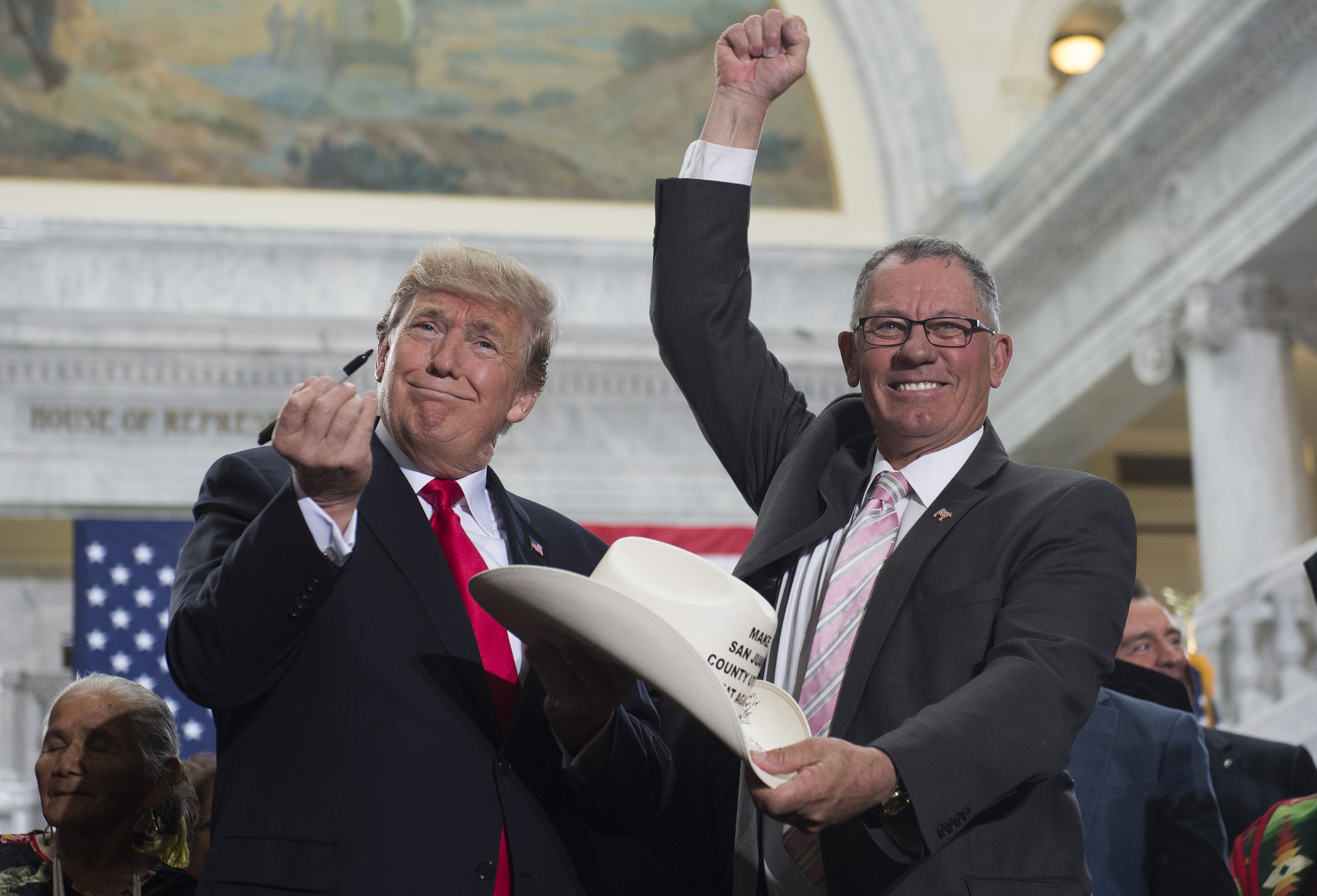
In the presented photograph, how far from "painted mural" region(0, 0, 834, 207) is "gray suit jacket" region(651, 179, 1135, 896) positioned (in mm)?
10967

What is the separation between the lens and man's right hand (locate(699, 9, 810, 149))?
8.42ft

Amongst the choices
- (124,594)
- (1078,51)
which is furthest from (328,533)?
(1078,51)

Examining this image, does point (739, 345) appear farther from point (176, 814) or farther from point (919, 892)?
point (176, 814)

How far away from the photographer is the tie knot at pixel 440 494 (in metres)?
2.34

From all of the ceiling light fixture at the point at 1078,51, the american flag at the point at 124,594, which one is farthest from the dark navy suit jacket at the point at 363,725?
the ceiling light fixture at the point at 1078,51

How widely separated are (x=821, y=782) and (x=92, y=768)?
210cm

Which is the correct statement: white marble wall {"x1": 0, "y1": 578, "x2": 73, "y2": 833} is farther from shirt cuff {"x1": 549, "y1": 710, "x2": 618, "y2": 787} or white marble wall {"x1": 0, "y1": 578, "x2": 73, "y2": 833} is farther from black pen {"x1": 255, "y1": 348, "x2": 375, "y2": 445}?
shirt cuff {"x1": 549, "y1": 710, "x2": 618, "y2": 787}

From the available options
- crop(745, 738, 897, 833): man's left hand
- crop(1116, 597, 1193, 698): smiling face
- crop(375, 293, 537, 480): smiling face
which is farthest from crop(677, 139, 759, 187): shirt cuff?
crop(1116, 597, 1193, 698): smiling face

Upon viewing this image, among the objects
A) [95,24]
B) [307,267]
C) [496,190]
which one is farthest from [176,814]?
[95,24]

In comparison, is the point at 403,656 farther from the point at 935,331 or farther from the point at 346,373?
the point at 935,331

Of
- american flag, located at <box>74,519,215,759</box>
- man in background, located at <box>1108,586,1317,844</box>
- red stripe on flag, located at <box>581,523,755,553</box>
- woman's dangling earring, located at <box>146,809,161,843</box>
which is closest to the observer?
woman's dangling earring, located at <box>146,809,161,843</box>

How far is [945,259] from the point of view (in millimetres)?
2445

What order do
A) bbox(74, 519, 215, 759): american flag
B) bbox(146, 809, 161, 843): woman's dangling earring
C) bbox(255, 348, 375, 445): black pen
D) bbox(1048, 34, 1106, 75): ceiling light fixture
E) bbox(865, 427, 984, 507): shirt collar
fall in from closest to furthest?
bbox(255, 348, 375, 445): black pen → bbox(865, 427, 984, 507): shirt collar → bbox(146, 809, 161, 843): woman's dangling earring → bbox(74, 519, 215, 759): american flag → bbox(1048, 34, 1106, 75): ceiling light fixture

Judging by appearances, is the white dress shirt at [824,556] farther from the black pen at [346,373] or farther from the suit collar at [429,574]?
the black pen at [346,373]
